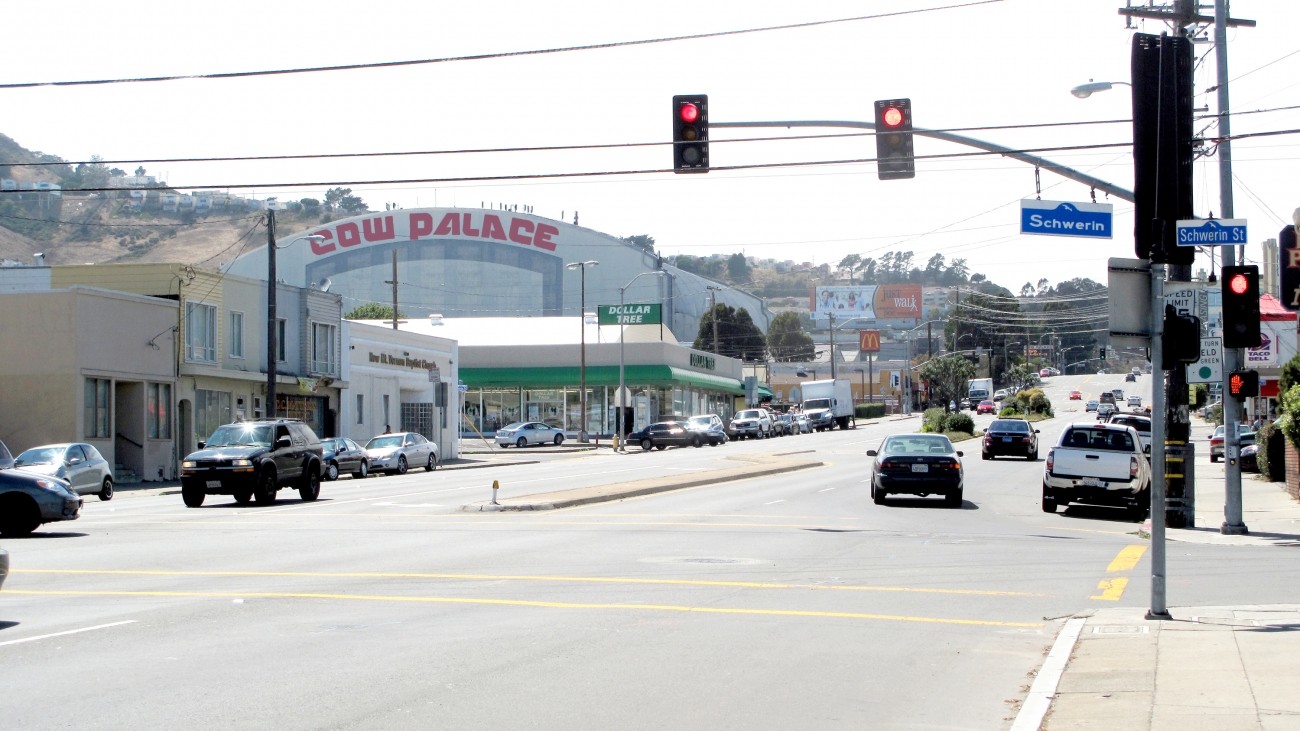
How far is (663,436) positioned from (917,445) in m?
39.5

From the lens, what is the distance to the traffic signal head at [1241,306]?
1845cm

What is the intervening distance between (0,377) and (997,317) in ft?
496

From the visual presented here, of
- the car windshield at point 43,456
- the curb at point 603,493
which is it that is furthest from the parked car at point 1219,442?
the car windshield at point 43,456

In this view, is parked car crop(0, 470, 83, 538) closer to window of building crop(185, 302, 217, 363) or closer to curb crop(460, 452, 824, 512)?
curb crop(460, 452, 824, 512)

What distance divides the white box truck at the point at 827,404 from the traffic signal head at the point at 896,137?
7025 cm

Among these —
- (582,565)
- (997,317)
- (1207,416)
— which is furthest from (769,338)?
(582,565)

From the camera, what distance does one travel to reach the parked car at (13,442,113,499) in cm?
2959

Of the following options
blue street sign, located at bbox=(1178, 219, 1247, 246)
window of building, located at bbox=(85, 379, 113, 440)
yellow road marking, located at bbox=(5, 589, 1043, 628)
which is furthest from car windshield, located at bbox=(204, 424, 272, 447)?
blue street sign, located at bbox=(1178, 219, 1247, 246)

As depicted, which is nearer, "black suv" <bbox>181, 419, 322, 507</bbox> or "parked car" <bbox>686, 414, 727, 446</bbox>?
"black suv" <bbox>181, 419, 322, 507</bbox>

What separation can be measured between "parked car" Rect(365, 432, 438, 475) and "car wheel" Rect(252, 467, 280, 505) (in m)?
16.0

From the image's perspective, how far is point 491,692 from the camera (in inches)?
338

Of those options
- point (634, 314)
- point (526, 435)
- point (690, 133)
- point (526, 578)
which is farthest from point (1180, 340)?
point (634, 314)

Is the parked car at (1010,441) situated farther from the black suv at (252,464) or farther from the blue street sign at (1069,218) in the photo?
the blue street sign at (1069,218)

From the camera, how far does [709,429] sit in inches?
2741
